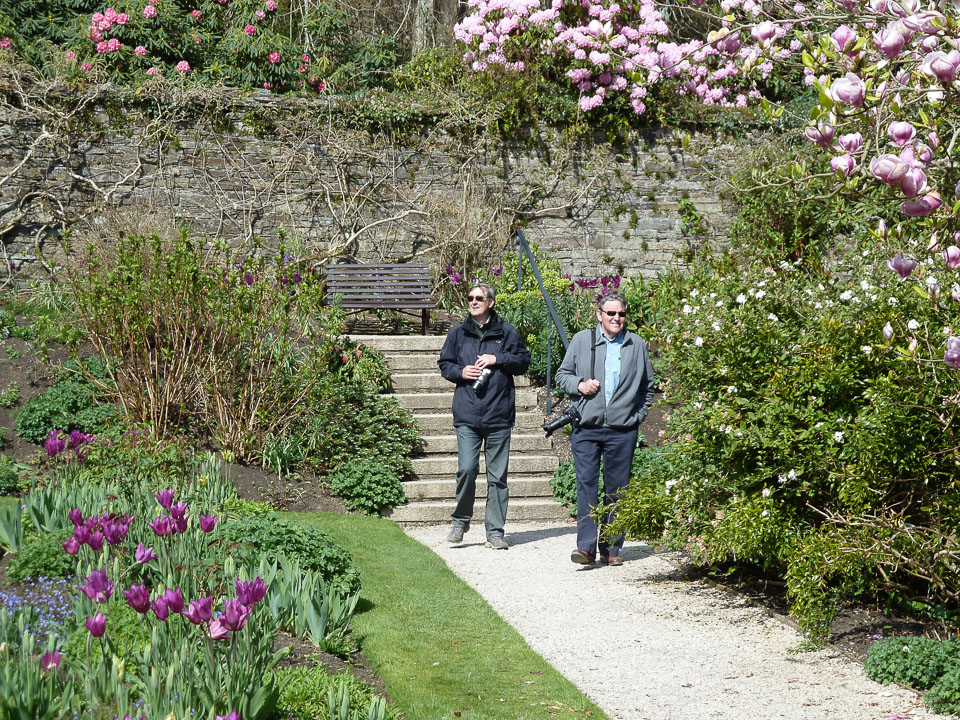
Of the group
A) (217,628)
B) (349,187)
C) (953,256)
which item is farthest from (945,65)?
(349,187)

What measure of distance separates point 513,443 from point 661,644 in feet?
13.6

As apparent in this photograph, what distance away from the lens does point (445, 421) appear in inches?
348

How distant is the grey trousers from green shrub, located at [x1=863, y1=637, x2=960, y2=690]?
2939mm

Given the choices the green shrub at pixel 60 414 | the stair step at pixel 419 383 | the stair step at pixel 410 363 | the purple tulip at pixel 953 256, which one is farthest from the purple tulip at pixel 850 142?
the stair step at pixel 410 363

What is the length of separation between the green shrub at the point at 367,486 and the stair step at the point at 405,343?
251 cm

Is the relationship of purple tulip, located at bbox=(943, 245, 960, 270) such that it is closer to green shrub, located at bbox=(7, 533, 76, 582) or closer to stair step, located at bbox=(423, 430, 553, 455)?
green shrub, located at bbox=(7, 533, 76, 582)

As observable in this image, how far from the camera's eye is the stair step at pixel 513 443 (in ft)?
28.1

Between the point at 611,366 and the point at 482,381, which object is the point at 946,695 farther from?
the point at 482,381

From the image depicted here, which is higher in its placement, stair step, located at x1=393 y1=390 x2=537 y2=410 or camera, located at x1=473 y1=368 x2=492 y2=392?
camera, located at x1=473 y1=368 x2=492 y2=392

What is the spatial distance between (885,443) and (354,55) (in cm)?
1173

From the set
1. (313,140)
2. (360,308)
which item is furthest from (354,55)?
(360,308)

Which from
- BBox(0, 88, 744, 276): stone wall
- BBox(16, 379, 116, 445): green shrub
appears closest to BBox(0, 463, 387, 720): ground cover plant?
BBox(16, 379, 116, 445): green shrub

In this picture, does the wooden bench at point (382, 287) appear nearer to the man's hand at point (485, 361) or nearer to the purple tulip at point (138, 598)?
the man's hand at point (485, 361)

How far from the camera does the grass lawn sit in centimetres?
382
